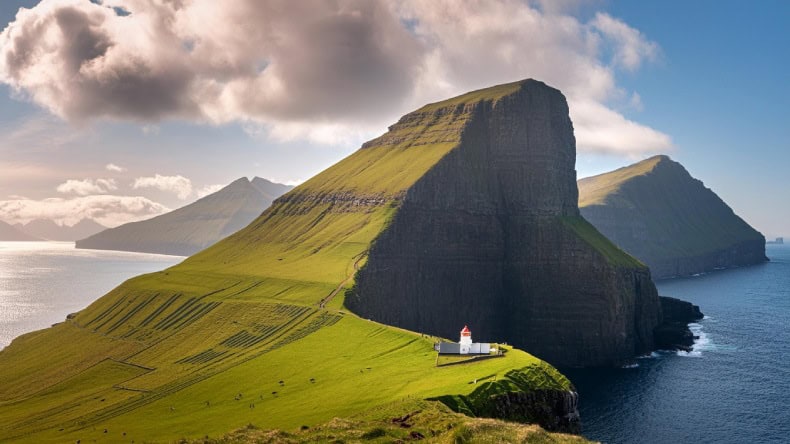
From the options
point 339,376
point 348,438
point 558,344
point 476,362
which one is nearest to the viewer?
point 348,438

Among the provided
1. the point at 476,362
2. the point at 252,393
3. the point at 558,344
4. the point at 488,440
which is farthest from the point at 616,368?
the point at 488,440

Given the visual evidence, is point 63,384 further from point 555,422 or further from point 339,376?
point 555,422

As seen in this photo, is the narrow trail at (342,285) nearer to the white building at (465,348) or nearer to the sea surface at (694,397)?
the white building at (465,348)

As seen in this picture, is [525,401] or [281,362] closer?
[525,401]

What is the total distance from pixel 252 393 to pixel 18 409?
6595 centimetres

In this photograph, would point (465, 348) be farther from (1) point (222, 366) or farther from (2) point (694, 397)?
(2) point (694, 397)

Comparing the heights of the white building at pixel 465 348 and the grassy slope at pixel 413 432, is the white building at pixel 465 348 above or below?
above

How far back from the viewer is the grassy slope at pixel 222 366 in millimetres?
93812

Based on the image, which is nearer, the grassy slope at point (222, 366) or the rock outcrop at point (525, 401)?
the rock outcrop at point (525, 401)

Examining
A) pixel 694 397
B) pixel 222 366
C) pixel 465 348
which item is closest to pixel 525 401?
pixel 465 348

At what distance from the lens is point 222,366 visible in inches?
5187

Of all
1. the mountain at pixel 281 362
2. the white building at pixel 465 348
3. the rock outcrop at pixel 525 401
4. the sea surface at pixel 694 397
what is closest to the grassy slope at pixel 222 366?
the mountain at pixel 281 362

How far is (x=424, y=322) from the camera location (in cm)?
19812

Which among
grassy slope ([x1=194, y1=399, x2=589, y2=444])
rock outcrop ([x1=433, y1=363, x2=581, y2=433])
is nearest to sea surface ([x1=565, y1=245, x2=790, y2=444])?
rock outcrop ([x1=433, y1=363, x2=581, y2=433])
